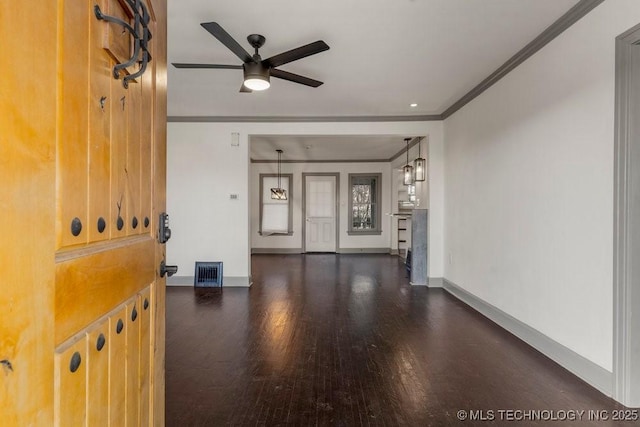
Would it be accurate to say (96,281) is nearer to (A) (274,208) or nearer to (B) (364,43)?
(B) (364,43)

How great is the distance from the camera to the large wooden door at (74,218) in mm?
543

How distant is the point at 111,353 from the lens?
883 millimetres

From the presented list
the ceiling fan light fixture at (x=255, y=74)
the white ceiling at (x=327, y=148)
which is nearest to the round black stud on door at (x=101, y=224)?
the ceiling fan light fixture at (x=255, y=74)

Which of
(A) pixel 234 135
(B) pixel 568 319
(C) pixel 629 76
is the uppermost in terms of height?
(A) pixel 234 135

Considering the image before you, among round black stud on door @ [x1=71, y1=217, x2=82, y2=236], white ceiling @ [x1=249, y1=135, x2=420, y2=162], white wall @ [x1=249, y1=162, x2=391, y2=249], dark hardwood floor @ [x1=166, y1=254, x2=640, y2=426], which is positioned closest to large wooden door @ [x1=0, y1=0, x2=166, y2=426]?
round black stud on door @ [x1=71, y1=217, x2=82, y2=236]

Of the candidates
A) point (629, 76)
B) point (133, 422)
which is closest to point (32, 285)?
point (133, 422)

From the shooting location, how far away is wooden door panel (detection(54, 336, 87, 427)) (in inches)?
26.0

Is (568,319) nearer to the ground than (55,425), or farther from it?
nearer to the ground

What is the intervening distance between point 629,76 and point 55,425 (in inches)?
115

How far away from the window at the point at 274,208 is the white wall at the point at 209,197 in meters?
3.77

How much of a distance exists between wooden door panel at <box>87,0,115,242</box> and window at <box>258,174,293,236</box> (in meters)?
7.78

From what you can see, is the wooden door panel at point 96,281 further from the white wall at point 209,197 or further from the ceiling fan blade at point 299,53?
the white wall at point 209,197

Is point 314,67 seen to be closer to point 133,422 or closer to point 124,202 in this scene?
point 124,202

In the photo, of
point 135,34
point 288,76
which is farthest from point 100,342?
point 288,76
